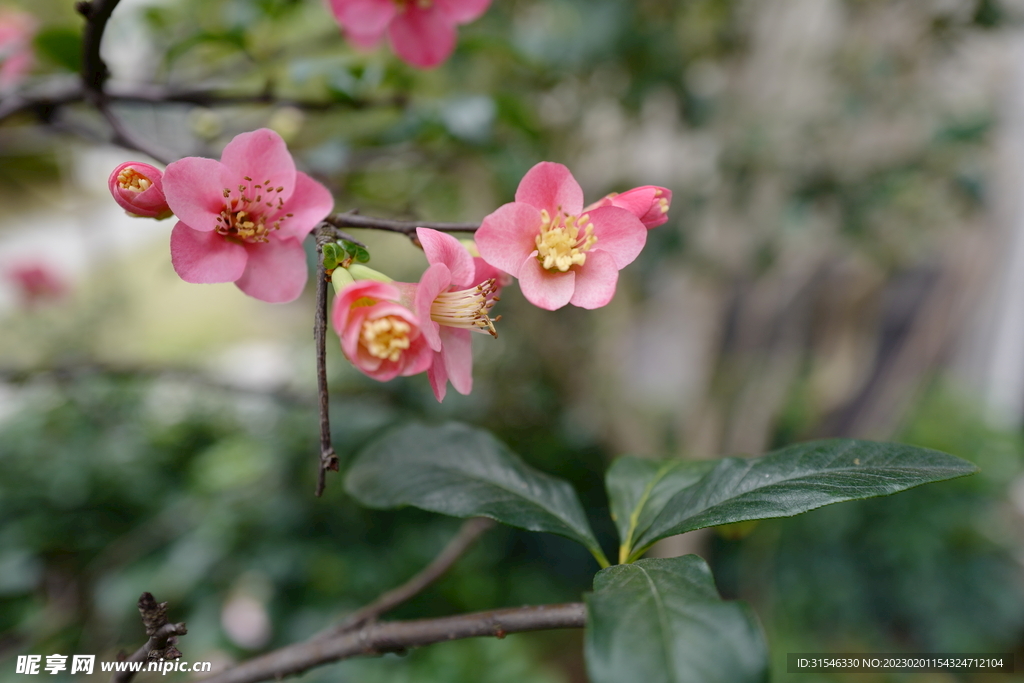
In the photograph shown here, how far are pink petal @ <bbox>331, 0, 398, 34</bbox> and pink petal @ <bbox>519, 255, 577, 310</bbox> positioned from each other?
375 mm

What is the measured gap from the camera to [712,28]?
1.53 metres

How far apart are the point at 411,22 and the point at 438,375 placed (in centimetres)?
44

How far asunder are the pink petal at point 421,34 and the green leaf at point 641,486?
0.48m

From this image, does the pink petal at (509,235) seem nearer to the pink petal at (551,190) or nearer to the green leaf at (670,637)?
the pink petal at (551,190)

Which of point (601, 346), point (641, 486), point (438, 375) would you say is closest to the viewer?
point (438, 375)

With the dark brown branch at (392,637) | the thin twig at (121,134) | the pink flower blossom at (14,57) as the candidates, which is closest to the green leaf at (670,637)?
the dark brown branch at (392,637)

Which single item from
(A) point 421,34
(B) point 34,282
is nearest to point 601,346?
(A) point 421,34

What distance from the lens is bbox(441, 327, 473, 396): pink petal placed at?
390 millimetres

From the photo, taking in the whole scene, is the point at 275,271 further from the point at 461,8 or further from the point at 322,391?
the point at 461,8

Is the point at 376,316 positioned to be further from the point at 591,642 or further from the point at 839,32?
the point at 839,32

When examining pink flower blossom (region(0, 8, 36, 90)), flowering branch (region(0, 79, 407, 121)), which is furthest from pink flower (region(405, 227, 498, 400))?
pink flower blossom (region(0, 8, 36, 90))

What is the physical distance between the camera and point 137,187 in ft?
1.21

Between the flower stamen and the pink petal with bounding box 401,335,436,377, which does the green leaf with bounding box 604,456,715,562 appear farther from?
the flower stamen

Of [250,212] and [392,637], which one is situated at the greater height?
[250,212]
